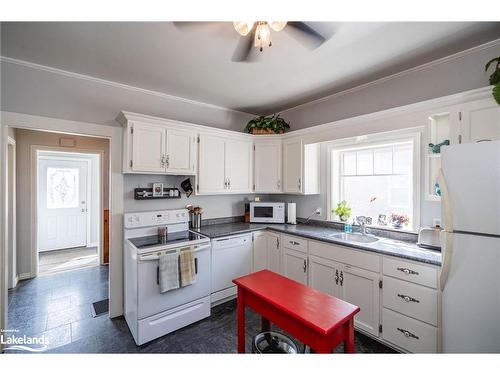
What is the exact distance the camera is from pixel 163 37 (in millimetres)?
1771

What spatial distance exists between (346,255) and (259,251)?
1.18m

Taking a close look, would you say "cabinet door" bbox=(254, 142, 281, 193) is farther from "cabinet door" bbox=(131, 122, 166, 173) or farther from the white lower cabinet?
"cabinet door" bbox=(131, 122, 166, 173)

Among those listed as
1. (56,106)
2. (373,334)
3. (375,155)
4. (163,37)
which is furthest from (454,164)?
(56,106)

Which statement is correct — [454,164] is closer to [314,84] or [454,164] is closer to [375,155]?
[375,155]

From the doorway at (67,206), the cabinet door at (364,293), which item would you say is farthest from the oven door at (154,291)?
the doorway at (67,206)

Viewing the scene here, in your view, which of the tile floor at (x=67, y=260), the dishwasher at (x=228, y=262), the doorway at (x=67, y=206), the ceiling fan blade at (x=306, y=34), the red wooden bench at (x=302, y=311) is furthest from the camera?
the doorway at (x=67, y=206)

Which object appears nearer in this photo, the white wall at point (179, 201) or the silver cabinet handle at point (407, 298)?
the silver cabinet handle at point (407, 298)

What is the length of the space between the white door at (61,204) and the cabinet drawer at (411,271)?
19.9 feet

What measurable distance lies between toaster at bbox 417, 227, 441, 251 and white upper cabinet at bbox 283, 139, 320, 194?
1.38 metres

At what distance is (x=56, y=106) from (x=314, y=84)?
2797 mm

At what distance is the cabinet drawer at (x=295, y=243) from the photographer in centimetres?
262

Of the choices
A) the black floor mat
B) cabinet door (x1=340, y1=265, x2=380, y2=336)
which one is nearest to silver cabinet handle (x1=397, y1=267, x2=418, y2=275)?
cabinet door (x1=340, y1=265, x2=380, y2=336)

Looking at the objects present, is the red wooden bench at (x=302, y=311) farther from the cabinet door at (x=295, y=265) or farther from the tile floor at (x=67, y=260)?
the tile floor at (x=67, y=260)

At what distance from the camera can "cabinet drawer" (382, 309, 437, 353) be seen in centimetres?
170
